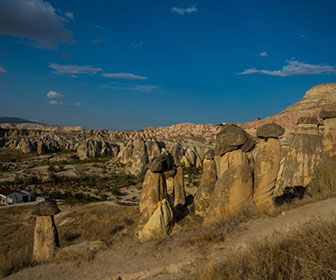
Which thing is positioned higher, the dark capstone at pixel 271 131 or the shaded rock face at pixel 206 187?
the dark capstone at pixel 271 131

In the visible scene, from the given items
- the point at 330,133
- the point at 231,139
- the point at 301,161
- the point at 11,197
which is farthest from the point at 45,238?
the point at 11,197

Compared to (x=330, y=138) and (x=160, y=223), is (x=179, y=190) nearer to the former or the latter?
(x=160, y=223)

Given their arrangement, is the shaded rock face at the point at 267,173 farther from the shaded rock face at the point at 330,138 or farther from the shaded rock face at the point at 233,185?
the shaded rock face at the point at 330,138

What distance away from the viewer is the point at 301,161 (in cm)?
788

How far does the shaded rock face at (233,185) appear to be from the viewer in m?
5.07

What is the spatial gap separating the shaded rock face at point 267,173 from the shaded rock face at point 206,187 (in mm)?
3591

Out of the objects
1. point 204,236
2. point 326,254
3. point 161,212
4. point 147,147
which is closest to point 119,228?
point 161,212

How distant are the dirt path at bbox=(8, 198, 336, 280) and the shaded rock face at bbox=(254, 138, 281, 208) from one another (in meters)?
0.67

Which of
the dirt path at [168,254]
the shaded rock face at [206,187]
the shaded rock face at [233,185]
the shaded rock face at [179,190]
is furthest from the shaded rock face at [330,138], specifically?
the shaded rock face at [179,190]

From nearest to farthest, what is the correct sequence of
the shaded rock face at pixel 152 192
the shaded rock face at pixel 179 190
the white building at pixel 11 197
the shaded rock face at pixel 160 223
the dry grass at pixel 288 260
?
the dry grass at pixel 288 260, the shaded rock face at pixel 160 223, the shaded rock face at pixel 152 192, the shaded rock face at pixel 179 190, the white building at pixel 11 197

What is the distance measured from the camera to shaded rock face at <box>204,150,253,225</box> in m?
5.07

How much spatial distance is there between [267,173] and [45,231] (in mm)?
5516

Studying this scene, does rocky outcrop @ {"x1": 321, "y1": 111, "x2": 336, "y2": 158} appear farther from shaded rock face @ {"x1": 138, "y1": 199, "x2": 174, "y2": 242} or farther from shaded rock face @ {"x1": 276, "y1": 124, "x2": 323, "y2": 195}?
shaded rock face @ {"x1": 138, "y1": 199, "x2": 174, "y2": 242}

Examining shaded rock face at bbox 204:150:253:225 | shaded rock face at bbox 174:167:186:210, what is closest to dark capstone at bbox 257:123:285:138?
shaded rock face at bbox 204:150:253:225
